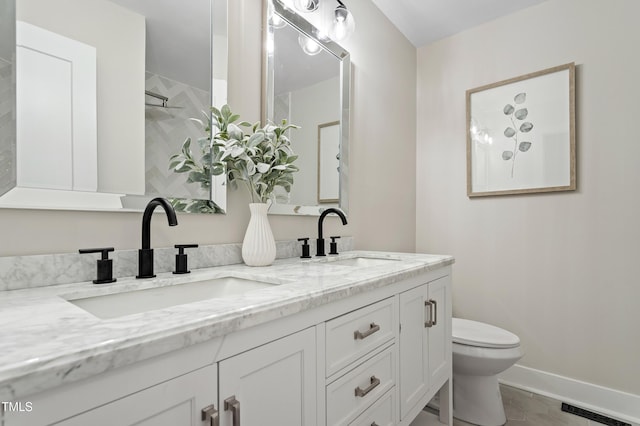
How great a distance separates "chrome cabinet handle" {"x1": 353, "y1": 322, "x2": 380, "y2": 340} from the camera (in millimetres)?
958

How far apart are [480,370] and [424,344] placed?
0.61 m

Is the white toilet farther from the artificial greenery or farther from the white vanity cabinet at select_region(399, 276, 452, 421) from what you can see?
the artificial greenery

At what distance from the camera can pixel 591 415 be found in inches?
72.9

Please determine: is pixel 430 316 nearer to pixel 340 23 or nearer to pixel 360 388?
pixel 360 388

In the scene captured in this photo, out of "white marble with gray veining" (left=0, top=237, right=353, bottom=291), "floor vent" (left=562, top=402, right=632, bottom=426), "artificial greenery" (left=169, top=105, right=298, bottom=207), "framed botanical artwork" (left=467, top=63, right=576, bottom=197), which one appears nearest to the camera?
"white marble with gray veining" (left=0, top=237, right=353, bottom=291)

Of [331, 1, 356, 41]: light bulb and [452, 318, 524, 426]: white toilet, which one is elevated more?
[331, 1, 356, 41]: light bulb

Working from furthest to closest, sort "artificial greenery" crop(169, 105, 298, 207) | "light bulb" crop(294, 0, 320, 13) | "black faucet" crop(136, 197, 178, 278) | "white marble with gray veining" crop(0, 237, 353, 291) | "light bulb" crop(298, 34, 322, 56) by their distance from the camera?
1. "light bulb" crop(298, 34, 322, 56)
2. "light bulb" crop(294, 0, 320, 13)
3. "artificial greenery" crop(169, 105, 298, 207)
4. "black faucet" crop(136, 197, 178, 278)
5. "white marble with gray veining" crop(0, 237, 353, 291)

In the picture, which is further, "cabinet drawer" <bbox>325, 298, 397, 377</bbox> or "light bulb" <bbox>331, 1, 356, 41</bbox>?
"light bulb" <bbox>331, 1, 356, 41</bbox>

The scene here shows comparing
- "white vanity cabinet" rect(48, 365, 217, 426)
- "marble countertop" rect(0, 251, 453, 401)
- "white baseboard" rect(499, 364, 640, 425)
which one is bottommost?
"white baseboard" rect(499, 364, 640, 425)

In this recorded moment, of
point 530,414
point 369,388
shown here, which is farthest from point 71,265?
point 530,414

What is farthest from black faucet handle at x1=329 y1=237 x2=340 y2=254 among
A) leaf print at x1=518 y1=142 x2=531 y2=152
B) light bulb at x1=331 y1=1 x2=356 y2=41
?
leaf print at x1=518 y1=142 x2=531 y2=152

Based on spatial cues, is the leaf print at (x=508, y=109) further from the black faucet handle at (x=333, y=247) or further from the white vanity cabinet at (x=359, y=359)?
the white vanity cabinet at (x=359, y=359)

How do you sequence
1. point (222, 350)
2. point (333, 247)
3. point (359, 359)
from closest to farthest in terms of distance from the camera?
point (222, 350)
point (359, 359)
point (333, 247)

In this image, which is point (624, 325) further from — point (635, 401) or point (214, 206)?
point (214, 206)
